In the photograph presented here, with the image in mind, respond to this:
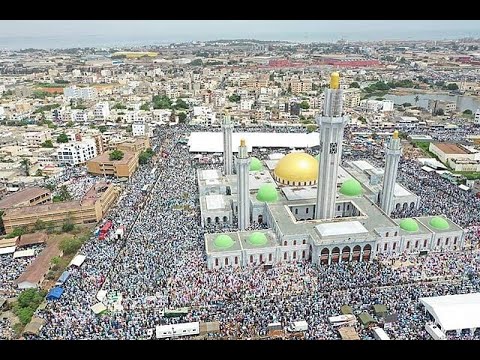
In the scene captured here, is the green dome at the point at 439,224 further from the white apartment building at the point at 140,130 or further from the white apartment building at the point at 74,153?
the white apartment building at the point at 140,130

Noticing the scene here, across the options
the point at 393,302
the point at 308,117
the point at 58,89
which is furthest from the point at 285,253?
the point at 58,89

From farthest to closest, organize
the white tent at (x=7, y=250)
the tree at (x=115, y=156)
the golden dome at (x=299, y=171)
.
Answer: the tree at (x=115, y=156)
the golden dome at (x=299, y=171)
the white tent at (x=7, y=250)

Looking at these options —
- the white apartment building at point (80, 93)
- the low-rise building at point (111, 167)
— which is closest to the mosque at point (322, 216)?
the low-rise building at point (111, 167)

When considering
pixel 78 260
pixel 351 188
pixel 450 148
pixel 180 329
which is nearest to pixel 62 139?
pixel 78 260

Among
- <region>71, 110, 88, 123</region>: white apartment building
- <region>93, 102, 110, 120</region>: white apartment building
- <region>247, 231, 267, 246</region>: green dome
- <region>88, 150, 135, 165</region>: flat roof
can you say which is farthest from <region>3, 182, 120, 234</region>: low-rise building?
<region>71, 110, 88, 123</region>: white apartment building

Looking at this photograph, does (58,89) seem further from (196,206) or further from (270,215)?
(270,215)

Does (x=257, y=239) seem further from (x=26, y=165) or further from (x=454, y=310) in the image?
(x=26, y=165)
